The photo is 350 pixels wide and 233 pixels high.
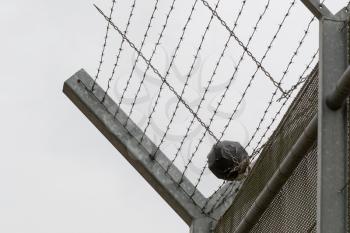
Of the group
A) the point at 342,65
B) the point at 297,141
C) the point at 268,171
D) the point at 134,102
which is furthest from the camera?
the point at 134,102

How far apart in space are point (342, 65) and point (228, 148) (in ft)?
7.60

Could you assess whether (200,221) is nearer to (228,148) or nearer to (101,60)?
(228,148)

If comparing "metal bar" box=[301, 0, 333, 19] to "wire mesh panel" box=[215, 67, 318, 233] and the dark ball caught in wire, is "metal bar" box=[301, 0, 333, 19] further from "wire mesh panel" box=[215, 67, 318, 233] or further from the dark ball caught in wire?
the dark ball caught in wire

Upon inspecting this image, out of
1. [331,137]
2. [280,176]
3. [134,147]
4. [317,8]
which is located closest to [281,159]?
[280,176]

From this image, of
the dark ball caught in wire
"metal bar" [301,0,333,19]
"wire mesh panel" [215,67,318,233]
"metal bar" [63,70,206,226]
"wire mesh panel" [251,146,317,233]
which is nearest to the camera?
"wire mesh panel" [251,146,317,233]

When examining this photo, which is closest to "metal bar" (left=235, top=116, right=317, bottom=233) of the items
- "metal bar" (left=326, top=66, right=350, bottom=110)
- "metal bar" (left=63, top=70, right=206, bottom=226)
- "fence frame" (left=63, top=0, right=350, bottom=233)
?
"fence frame" (left=63, top=0, right=350, bottom=233)

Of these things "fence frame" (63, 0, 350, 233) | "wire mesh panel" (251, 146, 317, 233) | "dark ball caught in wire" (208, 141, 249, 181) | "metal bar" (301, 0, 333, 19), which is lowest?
"dark ball caught in wire" (208, 141, 249, 181)

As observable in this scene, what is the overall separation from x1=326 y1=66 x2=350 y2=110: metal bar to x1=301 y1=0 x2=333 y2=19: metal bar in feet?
2.11

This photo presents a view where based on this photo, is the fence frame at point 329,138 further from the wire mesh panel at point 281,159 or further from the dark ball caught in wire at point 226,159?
the dark ball caught in wire at point 226,159

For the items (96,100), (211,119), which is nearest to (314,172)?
(211,119)

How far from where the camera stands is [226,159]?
6562 millimetres

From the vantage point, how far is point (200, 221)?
7.15 metres

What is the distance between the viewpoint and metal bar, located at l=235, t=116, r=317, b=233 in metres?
4.43

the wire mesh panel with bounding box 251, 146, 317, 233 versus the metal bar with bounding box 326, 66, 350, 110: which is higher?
the metal bar with bounding box 326, 66, 350, 110
